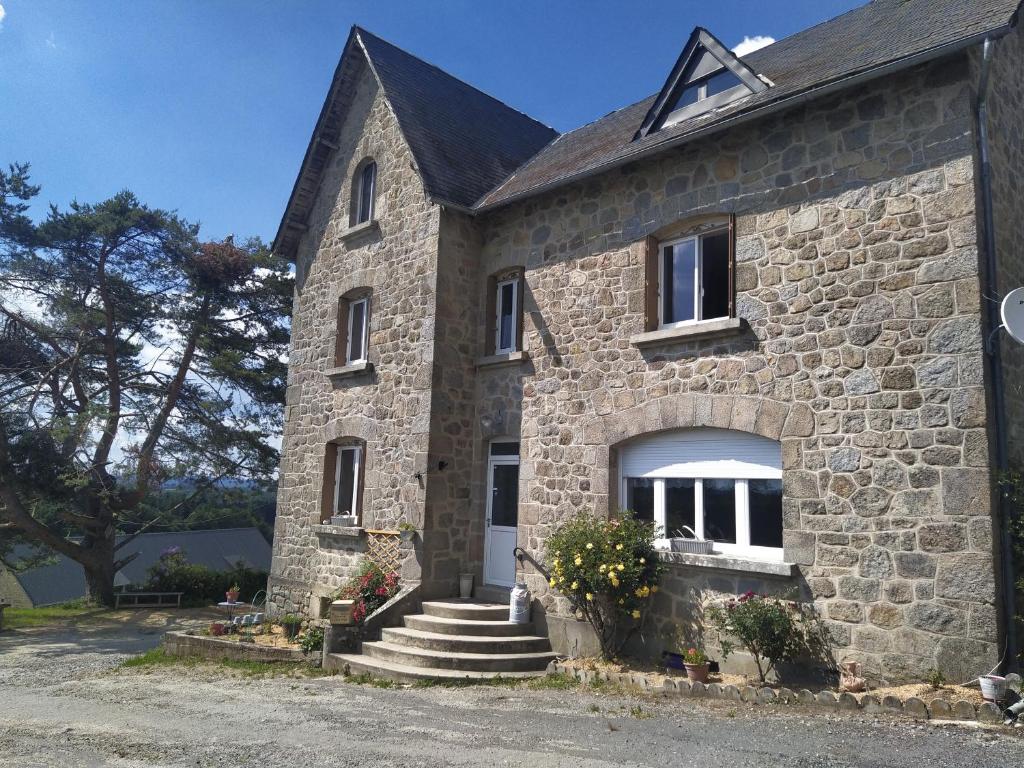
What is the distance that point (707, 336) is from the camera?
27.9 ft

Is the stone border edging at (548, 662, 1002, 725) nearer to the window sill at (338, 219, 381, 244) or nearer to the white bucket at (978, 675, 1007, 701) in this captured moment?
the white bucket at (978, 675, 1007, 701)

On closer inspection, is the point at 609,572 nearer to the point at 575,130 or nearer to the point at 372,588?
the point at 372,588

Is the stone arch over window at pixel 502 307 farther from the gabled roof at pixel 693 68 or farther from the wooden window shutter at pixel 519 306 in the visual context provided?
the gabled roof at pixel 693 68

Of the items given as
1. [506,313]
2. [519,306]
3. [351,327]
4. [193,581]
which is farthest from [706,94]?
[193,581]

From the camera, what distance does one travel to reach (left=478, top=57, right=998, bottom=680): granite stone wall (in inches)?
263

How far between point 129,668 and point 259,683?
3.20m

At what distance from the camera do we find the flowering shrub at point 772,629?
7.19m

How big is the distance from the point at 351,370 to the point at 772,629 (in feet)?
25.5

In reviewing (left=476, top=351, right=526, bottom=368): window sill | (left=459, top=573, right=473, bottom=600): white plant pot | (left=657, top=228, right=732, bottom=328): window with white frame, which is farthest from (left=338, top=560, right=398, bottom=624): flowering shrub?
(left=657, top=228, right=732, bottom=328): window with white frame

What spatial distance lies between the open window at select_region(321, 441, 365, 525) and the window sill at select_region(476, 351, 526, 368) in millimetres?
2741

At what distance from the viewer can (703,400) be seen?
27.5 feet

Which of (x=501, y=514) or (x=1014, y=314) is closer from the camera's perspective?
(x=1014, y=314)

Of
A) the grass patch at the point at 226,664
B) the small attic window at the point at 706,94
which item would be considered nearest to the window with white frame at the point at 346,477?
the grass patch at the point at 226,664

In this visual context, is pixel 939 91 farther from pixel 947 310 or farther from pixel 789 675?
pixel 789 675
